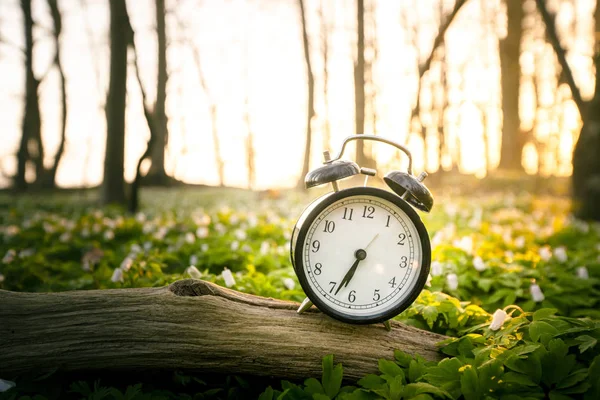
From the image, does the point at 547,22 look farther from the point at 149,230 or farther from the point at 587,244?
the point at 149,230

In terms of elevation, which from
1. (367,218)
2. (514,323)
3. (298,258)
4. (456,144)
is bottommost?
(514,323)

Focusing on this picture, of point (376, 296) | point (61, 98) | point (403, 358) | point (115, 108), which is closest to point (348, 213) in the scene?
point (376, 296)

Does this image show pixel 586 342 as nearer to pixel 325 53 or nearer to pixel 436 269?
pixel 436 269

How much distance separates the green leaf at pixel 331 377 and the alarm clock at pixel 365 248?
25 centimetres

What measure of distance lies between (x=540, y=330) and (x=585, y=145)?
6632mm

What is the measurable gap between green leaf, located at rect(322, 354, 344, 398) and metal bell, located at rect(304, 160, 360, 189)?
2.59ft

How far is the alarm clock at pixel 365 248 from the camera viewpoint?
2238 millimetres

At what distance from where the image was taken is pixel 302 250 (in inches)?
87.7

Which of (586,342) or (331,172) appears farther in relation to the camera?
(331,172)

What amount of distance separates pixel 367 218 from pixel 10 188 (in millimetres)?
18557

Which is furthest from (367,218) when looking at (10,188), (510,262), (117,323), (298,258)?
(10,188)

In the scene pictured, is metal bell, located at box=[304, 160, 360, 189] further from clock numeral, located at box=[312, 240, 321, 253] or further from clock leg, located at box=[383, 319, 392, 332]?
→ clock leg, located at box=[383, 319, 392, 332]

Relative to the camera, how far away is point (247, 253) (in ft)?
14.1

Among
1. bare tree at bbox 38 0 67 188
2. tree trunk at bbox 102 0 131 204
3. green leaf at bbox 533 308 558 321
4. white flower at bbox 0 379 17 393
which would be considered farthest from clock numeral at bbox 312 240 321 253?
bare tree at bbox 38 0 67 188
